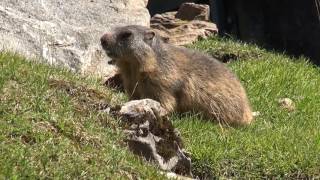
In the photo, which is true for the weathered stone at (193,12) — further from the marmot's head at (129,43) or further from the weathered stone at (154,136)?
the weathered stone at (154,136)

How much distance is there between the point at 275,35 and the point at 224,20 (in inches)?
40.1

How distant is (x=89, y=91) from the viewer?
7762mm

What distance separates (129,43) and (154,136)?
2.09 meters

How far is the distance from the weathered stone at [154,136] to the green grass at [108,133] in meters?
0.18

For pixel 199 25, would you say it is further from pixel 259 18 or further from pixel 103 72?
pixel 103 72

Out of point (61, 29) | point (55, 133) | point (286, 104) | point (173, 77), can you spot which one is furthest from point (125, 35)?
point (55, 133)

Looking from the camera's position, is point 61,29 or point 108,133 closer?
point 108,133

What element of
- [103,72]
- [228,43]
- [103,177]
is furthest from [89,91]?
[228,43]

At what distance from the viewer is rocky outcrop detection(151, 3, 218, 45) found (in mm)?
13320

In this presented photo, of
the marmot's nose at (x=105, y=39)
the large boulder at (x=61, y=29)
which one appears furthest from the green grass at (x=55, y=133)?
the large boulder at (x=61, y=29)

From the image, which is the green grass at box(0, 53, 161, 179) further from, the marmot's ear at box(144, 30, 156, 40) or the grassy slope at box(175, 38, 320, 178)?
the marmot's ear at box(144, 30, 156, 40)

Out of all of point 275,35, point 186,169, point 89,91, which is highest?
point 89,91

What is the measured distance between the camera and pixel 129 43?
362 inches

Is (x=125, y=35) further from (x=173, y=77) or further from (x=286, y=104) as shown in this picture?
(x=286, y=104)
